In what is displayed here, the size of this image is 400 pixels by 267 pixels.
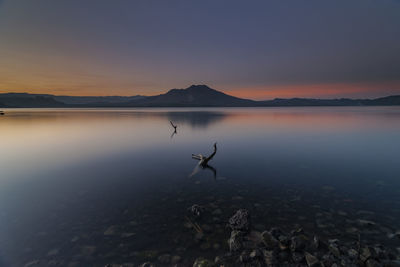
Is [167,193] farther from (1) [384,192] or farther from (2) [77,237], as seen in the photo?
(1) [384,192]

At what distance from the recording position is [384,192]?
45.2 feet

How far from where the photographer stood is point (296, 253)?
7215 mm

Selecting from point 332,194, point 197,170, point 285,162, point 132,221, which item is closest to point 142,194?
point 132,221

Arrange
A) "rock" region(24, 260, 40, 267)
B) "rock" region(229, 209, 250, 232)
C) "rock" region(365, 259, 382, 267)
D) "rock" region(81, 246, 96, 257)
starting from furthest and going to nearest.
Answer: "rock" region(229, 209, 250, 232) < "rock" region(81, 246, 96, 257) < "rock" region(24, 260, 40, 267) < "rock" region(365, 259, 382, 267)

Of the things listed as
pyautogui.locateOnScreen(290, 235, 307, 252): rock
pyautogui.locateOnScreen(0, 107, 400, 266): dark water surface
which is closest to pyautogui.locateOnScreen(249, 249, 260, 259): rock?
pyautogui.locateOnScreen(0, 107, 400, 266): dark water surface

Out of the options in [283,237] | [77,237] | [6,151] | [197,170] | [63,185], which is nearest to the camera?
[283,237]

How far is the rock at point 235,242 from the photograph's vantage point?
794cm

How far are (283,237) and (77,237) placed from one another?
9.72m

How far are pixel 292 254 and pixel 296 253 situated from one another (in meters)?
0.16

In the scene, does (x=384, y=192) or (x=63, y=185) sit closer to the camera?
(x=384, y=192)

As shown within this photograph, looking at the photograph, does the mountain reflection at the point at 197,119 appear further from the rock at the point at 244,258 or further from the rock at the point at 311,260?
the rock at the point at 311,260

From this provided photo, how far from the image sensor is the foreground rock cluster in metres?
6.79

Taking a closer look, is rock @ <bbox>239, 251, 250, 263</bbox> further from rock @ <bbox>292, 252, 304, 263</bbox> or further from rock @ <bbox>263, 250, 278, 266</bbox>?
rock @ <bbox>292, 252, 304, 263</bbox>

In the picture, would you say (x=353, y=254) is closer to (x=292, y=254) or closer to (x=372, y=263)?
(x=372, y=263)
